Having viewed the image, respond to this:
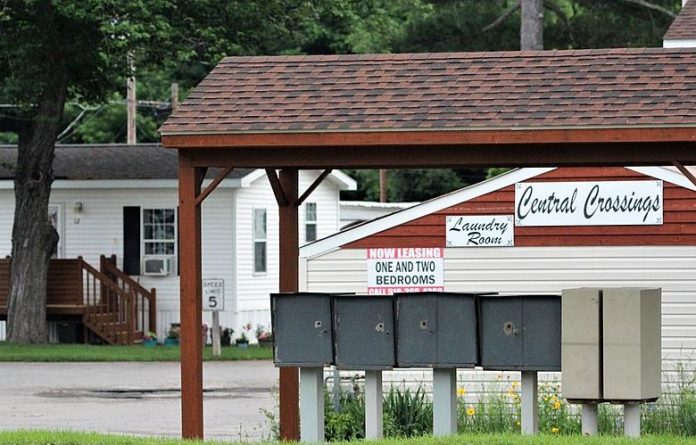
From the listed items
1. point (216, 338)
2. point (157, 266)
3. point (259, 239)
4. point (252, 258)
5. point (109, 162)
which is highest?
point (109, 162)

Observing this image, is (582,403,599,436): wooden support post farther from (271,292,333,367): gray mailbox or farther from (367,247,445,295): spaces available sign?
(367,247,445,295): spaces available sign

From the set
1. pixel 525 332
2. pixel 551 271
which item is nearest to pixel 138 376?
pixel 551 271

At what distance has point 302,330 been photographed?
12625 mm

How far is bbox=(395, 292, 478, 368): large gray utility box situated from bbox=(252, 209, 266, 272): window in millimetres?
20381

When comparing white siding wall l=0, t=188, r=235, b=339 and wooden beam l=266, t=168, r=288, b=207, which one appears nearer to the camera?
wooden beam l=266, t=168, r=288, b=207

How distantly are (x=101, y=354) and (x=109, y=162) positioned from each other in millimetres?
Result: 6973

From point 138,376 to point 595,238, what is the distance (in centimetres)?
987

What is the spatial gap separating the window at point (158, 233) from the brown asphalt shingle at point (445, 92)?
19.1 metres

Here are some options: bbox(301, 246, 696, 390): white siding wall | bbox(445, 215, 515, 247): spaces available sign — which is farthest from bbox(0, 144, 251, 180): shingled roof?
bbox(445, 215, 515, 247): spaces available sign

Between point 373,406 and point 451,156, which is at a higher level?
point 451,156

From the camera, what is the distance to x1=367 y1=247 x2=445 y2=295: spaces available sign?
18094 millimetres

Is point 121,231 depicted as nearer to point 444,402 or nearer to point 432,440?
point 444,402

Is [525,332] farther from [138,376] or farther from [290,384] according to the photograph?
[138,376]

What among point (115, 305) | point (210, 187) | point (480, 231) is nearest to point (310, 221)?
point (115, 305)
